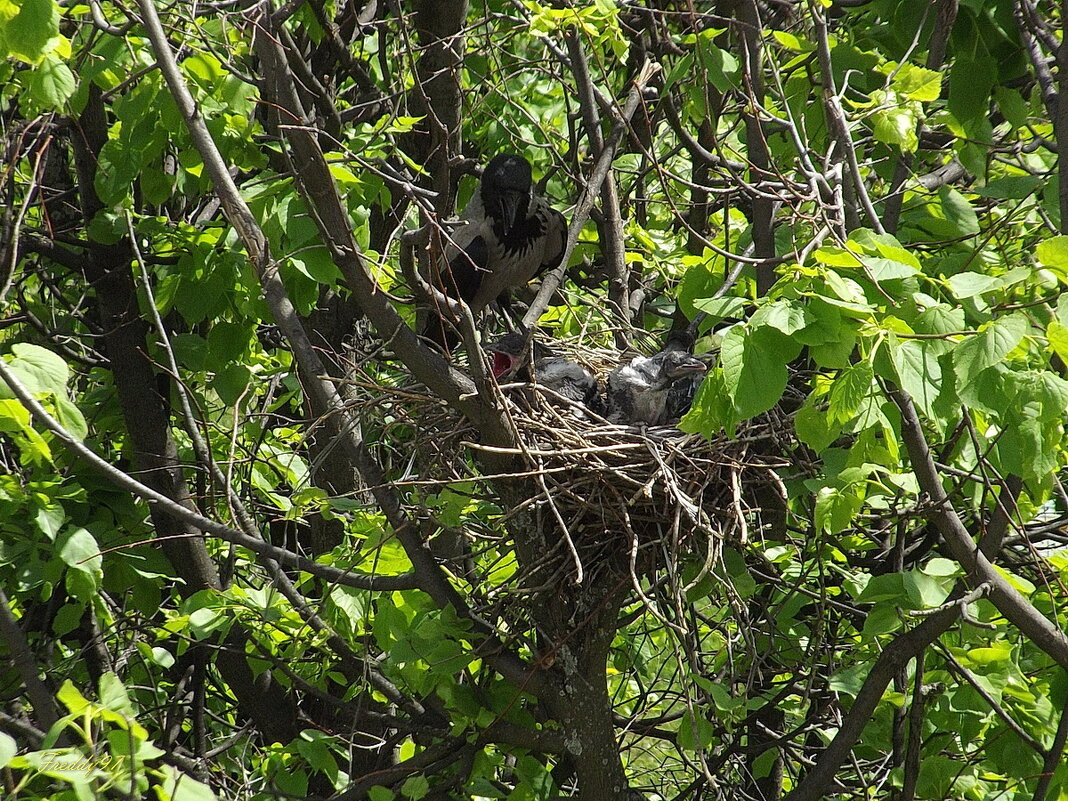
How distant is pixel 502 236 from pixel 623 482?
1.75m

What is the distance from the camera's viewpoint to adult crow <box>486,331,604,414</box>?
11.4 feet

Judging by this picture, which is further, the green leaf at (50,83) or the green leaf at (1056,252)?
the green leaf at (50,83)

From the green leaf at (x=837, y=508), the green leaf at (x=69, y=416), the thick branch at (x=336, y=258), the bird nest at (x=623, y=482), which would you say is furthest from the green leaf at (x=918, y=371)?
the green leaf at (x=69, y=416)

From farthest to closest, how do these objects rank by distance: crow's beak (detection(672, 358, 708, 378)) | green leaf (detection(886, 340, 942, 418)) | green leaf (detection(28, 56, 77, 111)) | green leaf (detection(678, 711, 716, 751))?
crow's beak (detection(672, 358, 708, 378))
green leaf (detection(678, 711, 716, 751))
green leaf (detection(28, 56, 77, 111))
green leaf (detection(886, 340, 942, 418))

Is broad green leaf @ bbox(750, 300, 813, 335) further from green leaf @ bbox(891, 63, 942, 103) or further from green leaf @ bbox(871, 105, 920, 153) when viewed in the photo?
green leaf @ bbox(891, 63, 942, 103)

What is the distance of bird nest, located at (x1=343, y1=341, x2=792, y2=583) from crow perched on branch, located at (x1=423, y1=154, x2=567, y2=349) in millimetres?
1239

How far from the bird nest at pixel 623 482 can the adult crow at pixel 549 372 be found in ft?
1.12

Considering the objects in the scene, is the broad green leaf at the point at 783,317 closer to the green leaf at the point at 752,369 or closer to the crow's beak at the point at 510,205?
the green leaf at the point at 752,369

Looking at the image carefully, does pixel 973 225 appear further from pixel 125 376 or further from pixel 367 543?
pixel 125 376

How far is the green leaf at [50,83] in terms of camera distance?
2.48 meters

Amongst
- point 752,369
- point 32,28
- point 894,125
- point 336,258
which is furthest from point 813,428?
point 32,28

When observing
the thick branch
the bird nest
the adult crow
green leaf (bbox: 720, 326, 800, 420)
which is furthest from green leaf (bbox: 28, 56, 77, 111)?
green leaf (bbox: 720, 326, 800, 420)

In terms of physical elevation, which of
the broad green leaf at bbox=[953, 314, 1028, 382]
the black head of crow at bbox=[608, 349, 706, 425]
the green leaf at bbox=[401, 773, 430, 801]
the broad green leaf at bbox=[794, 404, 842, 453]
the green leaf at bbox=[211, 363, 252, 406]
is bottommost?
the green leaf at bbox=[401, 773, 430, 801]

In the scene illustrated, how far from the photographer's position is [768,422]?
2.93m
